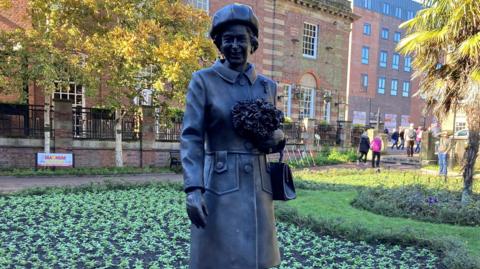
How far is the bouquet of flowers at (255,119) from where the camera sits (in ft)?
7.92

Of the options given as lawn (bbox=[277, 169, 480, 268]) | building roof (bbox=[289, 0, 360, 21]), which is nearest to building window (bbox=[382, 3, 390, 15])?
building roof (bbox=[289, 0, 360, 21])

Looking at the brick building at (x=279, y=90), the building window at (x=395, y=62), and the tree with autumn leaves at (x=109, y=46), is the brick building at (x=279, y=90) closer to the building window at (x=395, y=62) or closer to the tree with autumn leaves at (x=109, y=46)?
the tree with autumn leaves at (x=109, y=46)

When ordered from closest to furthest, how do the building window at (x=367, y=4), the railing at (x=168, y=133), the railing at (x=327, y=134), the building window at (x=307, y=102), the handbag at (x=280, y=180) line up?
the handbag at (x=280, y=180) < the railing at (x=168, y=133) < the railing at (x=327, y=134) < the building window at (x=307, y=102) < the building window at (x=367, y=4)

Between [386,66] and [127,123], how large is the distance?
49.1 m

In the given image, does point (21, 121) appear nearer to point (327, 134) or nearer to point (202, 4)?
point (202, 4)

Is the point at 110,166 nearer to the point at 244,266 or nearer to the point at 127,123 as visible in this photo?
the point at 127,123

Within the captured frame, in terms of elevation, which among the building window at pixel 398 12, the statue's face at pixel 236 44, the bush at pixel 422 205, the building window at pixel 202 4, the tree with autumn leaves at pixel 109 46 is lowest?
the bush at pixel 422 205

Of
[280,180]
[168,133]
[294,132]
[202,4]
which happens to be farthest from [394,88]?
[280,180]

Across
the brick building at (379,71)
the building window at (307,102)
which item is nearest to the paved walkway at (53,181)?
the building window at (307,102)

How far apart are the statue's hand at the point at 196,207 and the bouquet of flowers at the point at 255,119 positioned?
1.55 ft

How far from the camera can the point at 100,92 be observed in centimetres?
1620

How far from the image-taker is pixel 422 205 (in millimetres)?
8492

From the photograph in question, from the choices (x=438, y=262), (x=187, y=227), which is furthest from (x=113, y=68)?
(x=438, y=262)

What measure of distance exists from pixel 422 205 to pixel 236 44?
7.47m
